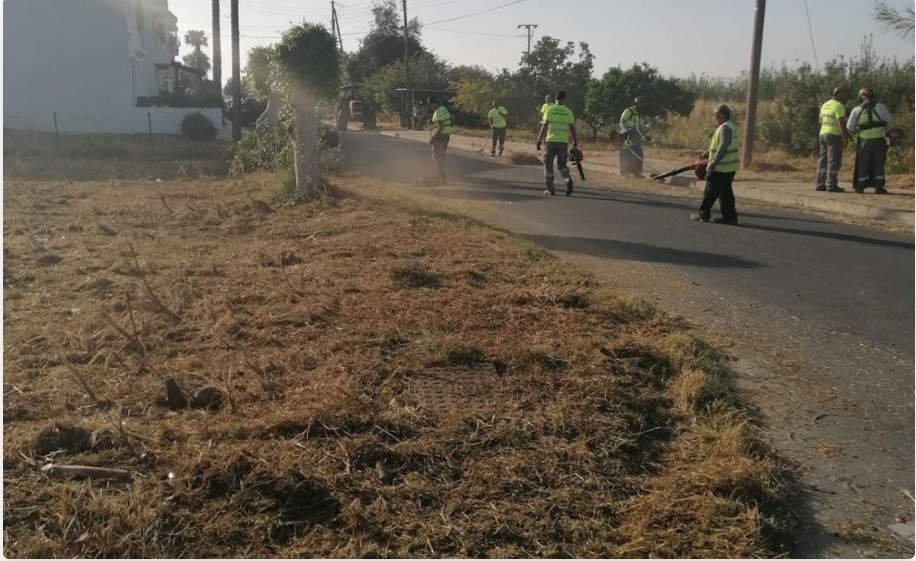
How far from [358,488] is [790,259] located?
267 inches

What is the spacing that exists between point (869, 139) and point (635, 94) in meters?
16.5

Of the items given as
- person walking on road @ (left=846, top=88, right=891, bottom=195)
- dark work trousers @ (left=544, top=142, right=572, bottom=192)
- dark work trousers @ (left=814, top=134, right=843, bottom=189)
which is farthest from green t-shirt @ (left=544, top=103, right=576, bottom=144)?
person walking on road @ (left=846, top=88, right=891, bottom=195)

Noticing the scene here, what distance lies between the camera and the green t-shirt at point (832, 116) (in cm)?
1391

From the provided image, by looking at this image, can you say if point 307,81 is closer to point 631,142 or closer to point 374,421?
point 374,421

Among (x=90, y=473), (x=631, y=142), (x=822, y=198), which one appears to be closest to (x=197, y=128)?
(x=631, y=142)

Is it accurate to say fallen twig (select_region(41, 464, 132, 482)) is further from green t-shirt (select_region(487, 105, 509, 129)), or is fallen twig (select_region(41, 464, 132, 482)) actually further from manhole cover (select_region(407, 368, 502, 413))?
green t-shirt (select_region(487, 105, 509, 129))

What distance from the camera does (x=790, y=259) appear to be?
8.82 metres

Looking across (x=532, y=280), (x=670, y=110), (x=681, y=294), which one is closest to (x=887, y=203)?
(x=681, y=294)

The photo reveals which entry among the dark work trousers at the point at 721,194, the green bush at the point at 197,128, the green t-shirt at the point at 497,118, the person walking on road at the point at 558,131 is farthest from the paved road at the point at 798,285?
the green bush at the point at 197,128

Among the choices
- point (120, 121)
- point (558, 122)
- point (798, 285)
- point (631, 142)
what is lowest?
point (798, 285)

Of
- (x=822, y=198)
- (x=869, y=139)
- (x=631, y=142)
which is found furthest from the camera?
(x=631, y=142)

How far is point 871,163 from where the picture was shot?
13953 millimetres

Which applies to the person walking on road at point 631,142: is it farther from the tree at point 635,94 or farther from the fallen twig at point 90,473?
the fallen twig at point 90,473

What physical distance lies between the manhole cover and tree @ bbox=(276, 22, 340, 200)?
7.80 metres
